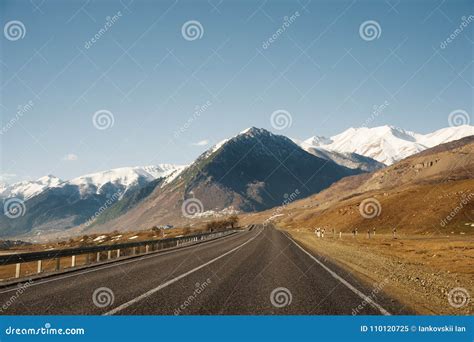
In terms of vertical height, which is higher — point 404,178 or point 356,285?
point 404,178

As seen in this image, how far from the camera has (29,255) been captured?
19156 mm

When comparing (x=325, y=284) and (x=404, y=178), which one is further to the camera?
(x=404, y=178)

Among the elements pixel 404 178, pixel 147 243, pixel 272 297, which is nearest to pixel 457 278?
pixel 272 297

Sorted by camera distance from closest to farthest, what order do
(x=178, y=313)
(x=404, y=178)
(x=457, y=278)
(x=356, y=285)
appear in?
1. (x=178, y=313)
2. (x=356, y=285)
3. (x=457, y=278)
4. (x=404, y=178)

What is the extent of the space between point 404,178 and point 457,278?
182m

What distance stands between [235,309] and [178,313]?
1.22 m
